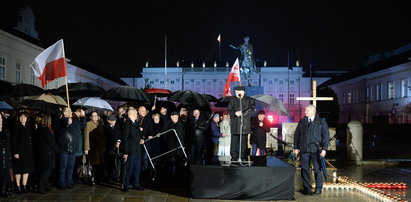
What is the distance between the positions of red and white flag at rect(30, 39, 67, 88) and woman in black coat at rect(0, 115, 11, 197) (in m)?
2.23

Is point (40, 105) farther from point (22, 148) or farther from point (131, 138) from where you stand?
point (131, 138)

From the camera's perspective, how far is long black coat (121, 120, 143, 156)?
9.00 metres

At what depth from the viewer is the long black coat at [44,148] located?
8875mm

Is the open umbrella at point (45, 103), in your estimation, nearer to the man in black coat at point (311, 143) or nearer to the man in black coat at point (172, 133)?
the man in black coat at point (172, 133)

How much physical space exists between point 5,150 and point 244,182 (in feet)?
15.2

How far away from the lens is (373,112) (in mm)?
58938

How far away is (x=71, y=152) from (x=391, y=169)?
1029 cm

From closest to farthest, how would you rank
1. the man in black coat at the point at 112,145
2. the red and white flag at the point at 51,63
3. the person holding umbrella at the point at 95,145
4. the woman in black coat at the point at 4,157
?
1. the woman in black coat at the point at 4,157
2. the man in black coat at the point at 112,145
3. the person holding umbrella at the point at 95,145
4. the red and white flag at the point at 51,63

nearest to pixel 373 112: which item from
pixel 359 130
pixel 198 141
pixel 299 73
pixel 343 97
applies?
pixel 343 97

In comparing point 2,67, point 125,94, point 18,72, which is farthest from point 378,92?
point 125,94

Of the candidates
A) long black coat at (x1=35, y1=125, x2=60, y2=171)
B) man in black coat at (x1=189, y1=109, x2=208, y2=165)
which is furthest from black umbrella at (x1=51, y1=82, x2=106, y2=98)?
long black coat at (x1=35, y1=125, x2=60, y2=171)

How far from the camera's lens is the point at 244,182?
8188 mm

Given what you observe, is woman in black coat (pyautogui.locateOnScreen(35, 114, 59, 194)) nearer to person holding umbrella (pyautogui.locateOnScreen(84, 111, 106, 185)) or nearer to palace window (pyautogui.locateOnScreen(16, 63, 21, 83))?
person holding umbrella (pyautogui.locateOnScreen(84, 111, 106, 185))

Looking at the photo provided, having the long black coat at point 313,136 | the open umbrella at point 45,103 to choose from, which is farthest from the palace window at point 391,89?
the open umbrella at point 45,103
